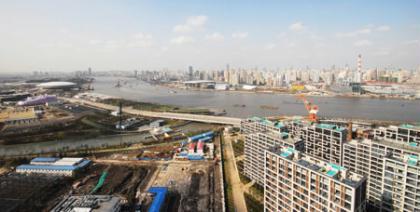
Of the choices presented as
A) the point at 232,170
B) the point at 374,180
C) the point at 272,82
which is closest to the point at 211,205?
the point at 232,170

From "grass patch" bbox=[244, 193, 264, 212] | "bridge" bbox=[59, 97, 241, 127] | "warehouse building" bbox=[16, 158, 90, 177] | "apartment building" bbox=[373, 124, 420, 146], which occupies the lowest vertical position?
"grass patch" bbox=[244, 193, 264, 212]

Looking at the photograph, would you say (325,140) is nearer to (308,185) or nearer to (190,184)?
(308,185)

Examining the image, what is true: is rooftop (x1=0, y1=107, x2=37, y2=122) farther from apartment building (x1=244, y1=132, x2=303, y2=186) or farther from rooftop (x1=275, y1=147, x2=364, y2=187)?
rooftop (x1=275, y1=147, x2=364, y2=187)

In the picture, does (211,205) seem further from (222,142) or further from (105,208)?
(222,142)

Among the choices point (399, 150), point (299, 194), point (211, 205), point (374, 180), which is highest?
point (399, 150)

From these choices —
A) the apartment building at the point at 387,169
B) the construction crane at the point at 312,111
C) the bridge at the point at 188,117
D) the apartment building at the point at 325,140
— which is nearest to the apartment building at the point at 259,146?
the apartment building at the point at 325,140

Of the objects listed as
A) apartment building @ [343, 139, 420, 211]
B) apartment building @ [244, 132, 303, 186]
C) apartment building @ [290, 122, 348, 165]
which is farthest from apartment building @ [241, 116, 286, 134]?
apartment building @ [343, 139, 420, 211]

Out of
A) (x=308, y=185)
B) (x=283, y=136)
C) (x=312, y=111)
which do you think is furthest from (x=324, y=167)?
(x=312, y=111)
